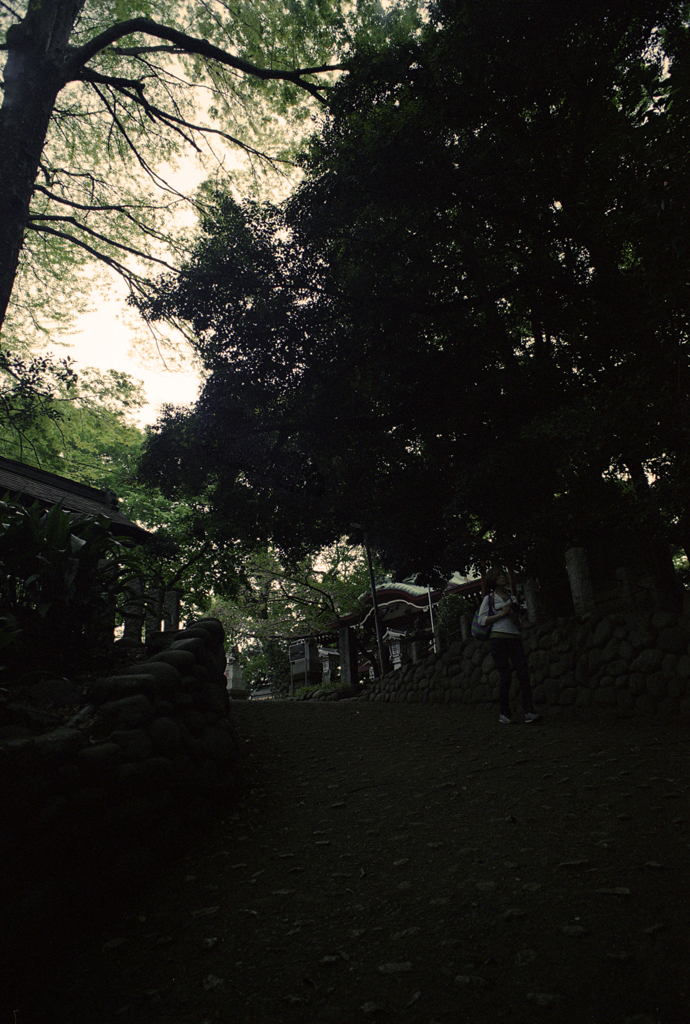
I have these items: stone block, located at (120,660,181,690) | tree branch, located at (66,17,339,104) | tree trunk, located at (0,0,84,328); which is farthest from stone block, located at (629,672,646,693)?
tree branch, located at (66,17,339,104)

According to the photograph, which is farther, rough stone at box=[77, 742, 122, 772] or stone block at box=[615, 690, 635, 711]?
stone block at box=[615, 690, 635, 711]

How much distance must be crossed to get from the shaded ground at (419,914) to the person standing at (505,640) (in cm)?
187

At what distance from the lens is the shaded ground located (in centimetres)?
234

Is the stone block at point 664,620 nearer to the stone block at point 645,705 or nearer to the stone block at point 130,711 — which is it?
the stone block at point 645,705

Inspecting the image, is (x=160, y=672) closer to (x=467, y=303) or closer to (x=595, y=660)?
(x=595, y=660)

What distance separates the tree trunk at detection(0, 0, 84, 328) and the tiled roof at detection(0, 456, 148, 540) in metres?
4.64

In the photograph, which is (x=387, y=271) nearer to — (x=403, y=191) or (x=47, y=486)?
(x=403, y=191)

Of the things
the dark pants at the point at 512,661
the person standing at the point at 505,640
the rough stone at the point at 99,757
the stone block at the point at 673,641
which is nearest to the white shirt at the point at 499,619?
the person standing at the point at 505,640

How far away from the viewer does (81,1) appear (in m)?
9.38

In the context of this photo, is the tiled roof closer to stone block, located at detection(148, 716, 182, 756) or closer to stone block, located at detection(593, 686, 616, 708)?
stone block, located at detection(148, 716, 182, 756)

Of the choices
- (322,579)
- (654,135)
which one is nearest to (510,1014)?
(654,135)

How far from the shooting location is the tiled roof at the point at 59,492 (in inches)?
410

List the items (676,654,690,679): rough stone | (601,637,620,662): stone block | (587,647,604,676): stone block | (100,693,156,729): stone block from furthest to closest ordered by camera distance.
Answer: (587,647,604,676): stone block → (601,637,620,662): stone block → (676,654,690,679): rough stone → (100,693,156,729): stone block

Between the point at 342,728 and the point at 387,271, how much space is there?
8.07 m
